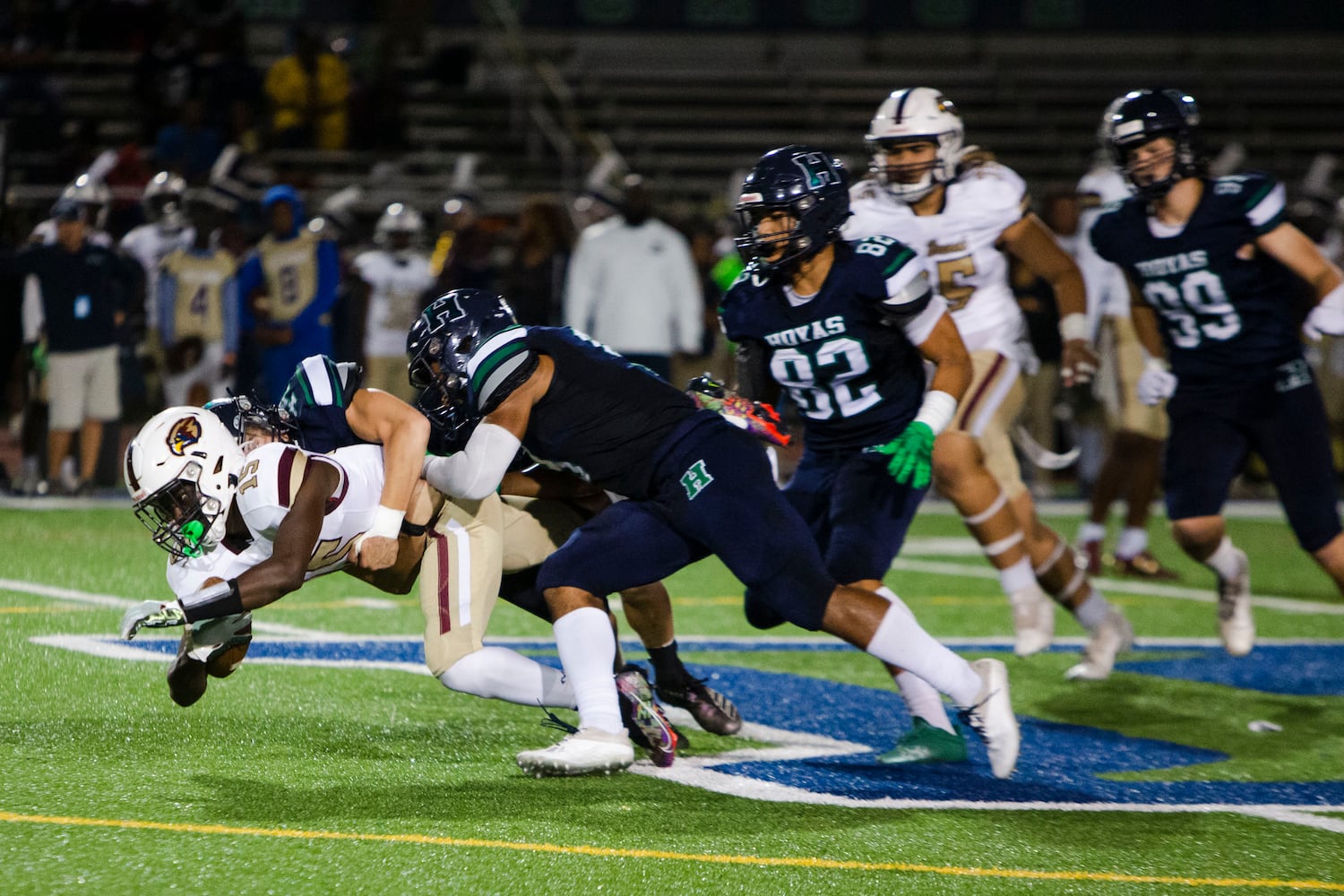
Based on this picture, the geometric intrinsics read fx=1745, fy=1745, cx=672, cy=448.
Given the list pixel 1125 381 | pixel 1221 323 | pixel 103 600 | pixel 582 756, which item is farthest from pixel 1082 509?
pixel 582 756

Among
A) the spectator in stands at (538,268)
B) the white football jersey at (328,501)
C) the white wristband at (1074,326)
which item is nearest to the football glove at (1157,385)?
the white wristband at (1074,326)

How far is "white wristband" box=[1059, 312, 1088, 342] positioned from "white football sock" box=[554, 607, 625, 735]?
2.35 m

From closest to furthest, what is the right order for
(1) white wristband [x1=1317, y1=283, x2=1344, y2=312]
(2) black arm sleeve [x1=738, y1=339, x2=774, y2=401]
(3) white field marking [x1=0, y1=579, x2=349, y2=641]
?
1. (2) black arm sleeve [x1=738, y1=339, x2=774, y2=401]
2. (1) white wristband [x1=1317, y1=283, x2=1344, y2=312]
3. (3) white field marking [x1=0, y1=579, x2=349, y2=641]

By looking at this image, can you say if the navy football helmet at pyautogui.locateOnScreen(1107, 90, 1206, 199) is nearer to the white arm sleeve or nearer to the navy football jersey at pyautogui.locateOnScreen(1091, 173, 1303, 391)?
the navy football jersey at pyautogui.locateOnScreen(1091, 173, 1303, 391)

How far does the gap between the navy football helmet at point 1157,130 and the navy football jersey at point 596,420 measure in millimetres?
1966

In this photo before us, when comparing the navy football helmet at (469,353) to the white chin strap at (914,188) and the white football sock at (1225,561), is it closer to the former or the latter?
the white chin strap at (914,188)

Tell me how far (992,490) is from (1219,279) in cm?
97

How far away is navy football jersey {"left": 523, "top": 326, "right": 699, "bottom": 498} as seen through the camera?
425 centimetres

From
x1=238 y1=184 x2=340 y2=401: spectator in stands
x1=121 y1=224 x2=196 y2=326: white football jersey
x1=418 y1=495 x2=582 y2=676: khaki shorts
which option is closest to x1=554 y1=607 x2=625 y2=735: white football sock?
x1=418 y1=495 x2=582 y2=676: khaki shorts

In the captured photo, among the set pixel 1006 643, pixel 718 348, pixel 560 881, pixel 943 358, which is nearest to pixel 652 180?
pixel 718 348

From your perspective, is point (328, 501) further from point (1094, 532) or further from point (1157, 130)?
point (1094, 532)

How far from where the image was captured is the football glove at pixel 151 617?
382 cm

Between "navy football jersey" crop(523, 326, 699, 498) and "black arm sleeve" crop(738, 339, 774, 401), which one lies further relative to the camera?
"black arm sleeve" crop(738, 339, 774, 401)

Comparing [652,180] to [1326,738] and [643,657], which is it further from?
[1326,738]
